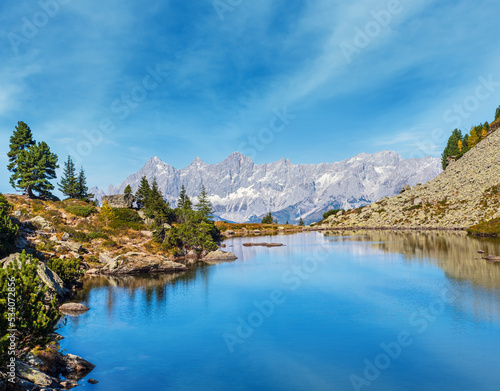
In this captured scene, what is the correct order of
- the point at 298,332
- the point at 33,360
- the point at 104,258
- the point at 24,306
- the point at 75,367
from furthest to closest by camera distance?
1. the point at 104,258
2. the point at 298,332
3. the point at 75,367
4. the point at 33,360
5. the point at 24,306

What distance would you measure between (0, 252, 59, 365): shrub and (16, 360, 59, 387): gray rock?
4.53 ft

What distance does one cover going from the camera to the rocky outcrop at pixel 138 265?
2862 inches

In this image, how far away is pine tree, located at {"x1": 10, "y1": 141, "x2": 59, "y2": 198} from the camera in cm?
9719

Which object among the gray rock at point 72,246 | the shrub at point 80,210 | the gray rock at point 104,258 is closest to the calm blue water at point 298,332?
the gray rock at point 104,258

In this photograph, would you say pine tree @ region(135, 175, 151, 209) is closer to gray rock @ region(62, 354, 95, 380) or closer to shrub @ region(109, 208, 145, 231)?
shrub @ region(109, 208, 145, 231)

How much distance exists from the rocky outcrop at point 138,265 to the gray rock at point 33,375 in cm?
5280

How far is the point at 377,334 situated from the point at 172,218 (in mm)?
108988

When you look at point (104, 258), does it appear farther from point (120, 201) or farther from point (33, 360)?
point (33, 360)

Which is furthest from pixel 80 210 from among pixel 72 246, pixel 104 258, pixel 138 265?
pixel 138 265

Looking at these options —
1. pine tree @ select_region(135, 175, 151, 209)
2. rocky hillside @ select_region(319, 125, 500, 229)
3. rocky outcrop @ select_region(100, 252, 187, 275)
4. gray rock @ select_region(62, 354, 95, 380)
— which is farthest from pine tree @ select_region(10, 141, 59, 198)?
rocky hillside @ select_region(319, 125, 500, 229)

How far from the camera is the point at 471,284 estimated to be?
162 feet

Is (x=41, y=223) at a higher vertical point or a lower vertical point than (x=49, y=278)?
higher

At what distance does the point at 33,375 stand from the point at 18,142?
102 m

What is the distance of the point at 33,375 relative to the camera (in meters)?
21.1
